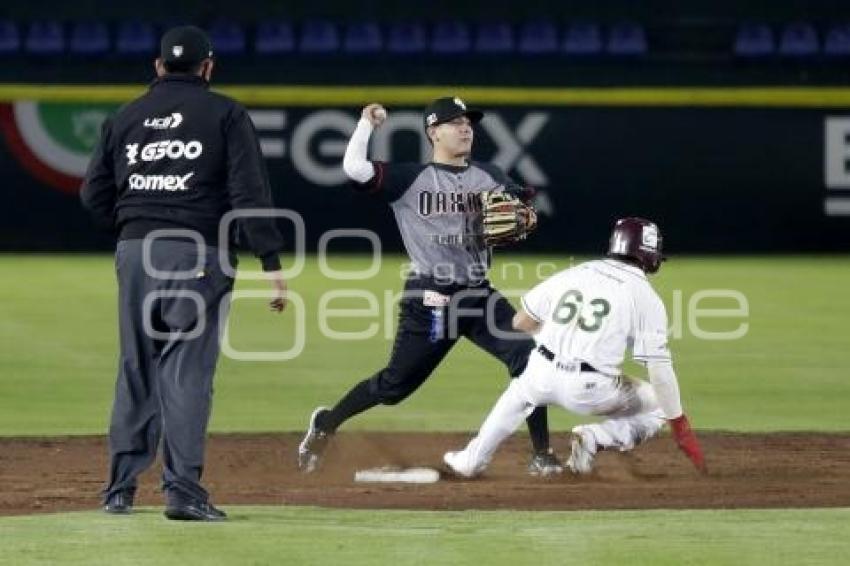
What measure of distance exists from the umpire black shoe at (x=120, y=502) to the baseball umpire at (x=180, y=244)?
0.60ft

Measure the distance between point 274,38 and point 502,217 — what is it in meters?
12.8

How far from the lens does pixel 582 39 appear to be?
72.5 feet

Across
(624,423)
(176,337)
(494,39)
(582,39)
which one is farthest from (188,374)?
(582,39)

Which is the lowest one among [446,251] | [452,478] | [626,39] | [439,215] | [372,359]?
[372,359]

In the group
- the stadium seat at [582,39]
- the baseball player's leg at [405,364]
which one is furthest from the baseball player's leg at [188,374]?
the stadium seat at [582,39]

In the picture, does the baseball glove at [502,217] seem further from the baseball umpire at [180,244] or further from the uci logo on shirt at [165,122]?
the uci logo on shirt at [165,122]

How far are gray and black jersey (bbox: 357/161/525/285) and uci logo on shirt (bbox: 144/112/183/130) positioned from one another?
6.44 feet

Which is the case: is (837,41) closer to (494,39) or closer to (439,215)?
(494,39)

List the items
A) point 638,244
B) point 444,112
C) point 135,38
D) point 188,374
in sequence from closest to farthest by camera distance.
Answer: point 188,374 < point 638,244 < point 444,112 < point 135,38

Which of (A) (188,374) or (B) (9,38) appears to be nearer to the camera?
(A) (188,374)

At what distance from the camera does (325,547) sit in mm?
6996

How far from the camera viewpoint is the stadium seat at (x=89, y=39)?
21.2 meters

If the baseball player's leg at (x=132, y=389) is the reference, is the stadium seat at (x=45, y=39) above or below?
above

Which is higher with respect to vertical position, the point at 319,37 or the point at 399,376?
the point at 319,37
